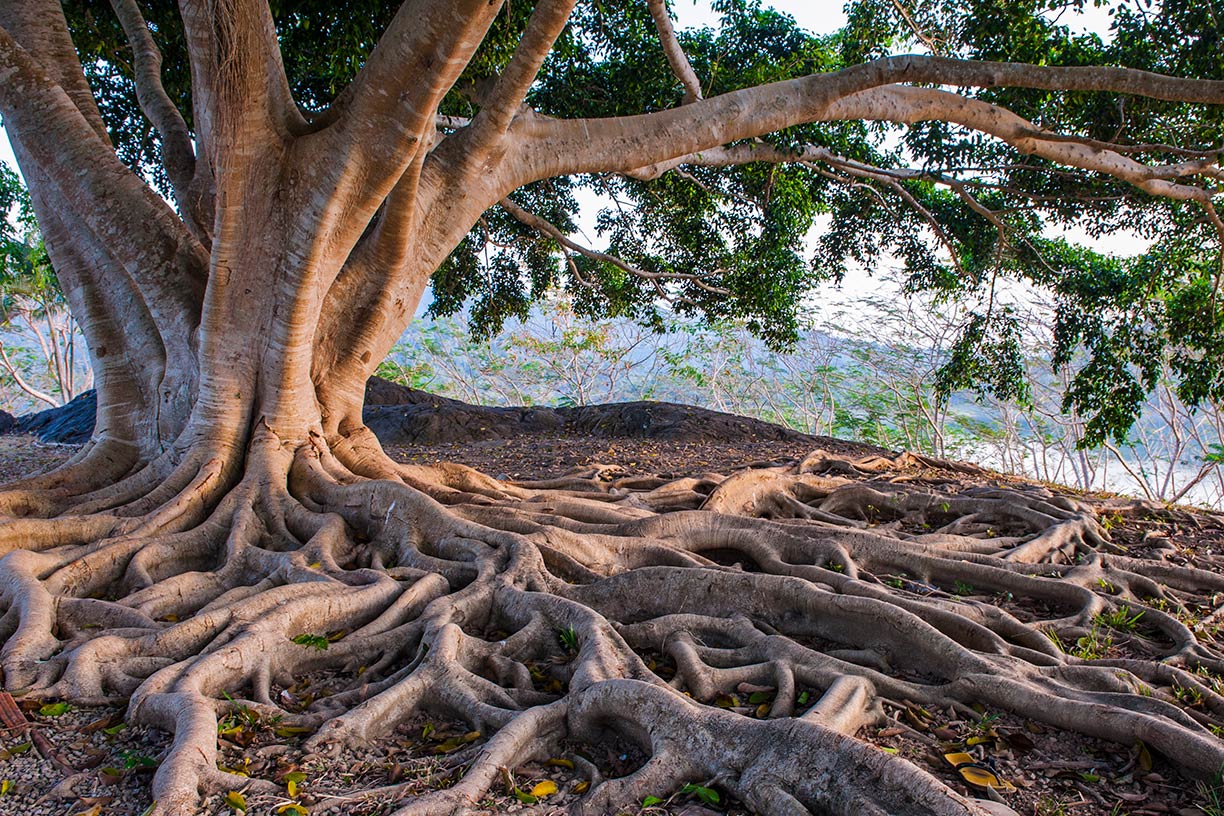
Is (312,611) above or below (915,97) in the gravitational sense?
below

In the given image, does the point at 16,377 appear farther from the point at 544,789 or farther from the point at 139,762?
the point at 544,789

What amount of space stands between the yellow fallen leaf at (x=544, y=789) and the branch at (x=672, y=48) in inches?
220

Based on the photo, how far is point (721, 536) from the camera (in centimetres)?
486

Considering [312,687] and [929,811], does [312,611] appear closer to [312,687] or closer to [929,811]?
[312,687]

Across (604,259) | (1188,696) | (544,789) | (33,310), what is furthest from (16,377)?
(1188,696)

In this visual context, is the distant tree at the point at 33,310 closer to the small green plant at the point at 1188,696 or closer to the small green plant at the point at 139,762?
the small green plant at the point at 139,762

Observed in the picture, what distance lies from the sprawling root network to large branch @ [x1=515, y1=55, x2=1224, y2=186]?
2396 mm

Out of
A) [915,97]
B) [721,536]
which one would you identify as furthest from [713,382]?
[721,536]

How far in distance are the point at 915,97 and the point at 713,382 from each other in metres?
18.6

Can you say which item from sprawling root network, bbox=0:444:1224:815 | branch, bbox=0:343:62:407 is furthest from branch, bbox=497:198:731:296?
branch, bbox=0:343:62:407

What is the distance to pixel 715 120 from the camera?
5.61 m

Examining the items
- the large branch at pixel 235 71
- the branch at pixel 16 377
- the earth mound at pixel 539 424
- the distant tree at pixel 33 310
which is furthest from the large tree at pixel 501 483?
the branch at pixel 16 377

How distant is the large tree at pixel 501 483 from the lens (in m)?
2.89

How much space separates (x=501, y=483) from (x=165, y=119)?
3.63 meters
